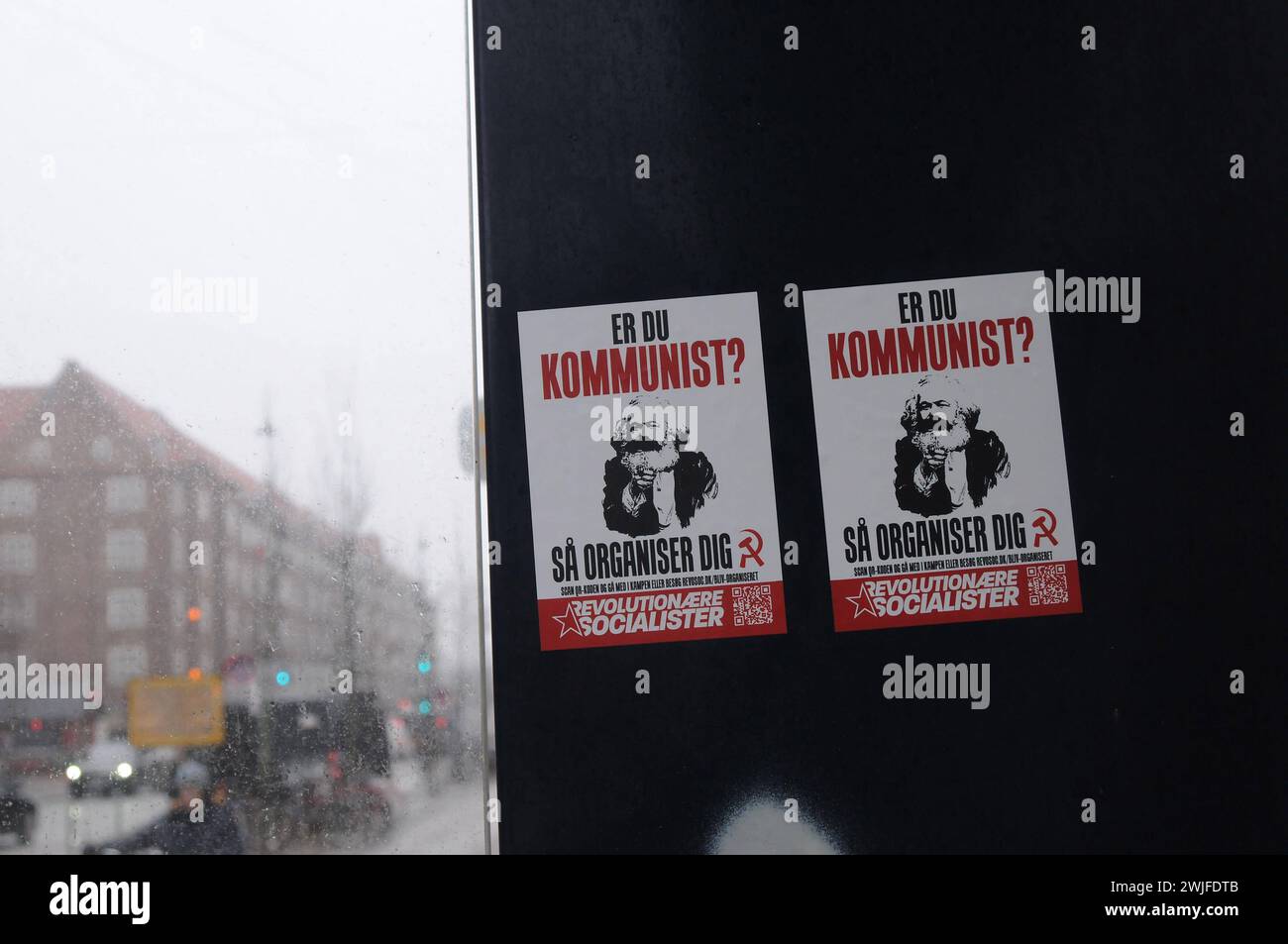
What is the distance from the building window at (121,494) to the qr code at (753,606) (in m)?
1.60

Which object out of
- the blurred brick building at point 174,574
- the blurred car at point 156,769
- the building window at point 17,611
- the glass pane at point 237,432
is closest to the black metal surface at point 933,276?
the glass pane at point 237,432

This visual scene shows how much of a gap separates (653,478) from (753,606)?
43 centimetres

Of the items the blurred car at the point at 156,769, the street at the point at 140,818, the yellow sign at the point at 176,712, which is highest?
the yellow sign at the point at 176,712

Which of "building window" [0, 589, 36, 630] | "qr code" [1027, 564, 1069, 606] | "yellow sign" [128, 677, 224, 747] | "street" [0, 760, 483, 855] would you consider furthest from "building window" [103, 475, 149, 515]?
"qr code" [1027, 564, 1069, 606]

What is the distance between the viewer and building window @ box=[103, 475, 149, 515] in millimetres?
3311

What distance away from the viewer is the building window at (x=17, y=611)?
3.30m

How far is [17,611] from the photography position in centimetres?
331

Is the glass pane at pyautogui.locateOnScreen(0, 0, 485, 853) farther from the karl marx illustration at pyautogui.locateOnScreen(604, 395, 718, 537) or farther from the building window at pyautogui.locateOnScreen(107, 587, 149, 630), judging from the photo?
the karl marx illustration at pyautogui.locateOnScreen(604, 395, 718, 537)

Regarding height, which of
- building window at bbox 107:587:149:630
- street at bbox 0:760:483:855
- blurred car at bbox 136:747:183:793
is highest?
building window at bbox 107:587:149:630

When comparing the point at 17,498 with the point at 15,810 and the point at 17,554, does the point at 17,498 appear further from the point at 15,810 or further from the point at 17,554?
the point at 15,810

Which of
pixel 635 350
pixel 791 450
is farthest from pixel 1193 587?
pixel 635 350

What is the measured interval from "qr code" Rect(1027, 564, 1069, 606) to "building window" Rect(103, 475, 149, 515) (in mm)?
2363

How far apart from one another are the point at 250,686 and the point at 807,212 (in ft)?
6.33

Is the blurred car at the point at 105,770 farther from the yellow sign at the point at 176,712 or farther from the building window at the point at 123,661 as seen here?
the building window at the point at 123,661
